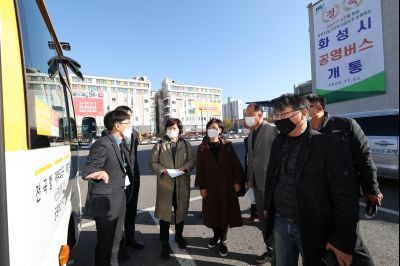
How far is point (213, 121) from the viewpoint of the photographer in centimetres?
351

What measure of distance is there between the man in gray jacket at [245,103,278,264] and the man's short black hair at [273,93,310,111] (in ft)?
3.34

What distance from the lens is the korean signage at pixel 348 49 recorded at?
12.1 meters

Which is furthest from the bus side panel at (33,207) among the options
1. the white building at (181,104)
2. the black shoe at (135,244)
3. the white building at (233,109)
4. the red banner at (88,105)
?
the white building at (233,109)

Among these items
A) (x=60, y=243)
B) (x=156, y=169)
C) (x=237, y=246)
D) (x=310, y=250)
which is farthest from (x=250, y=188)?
(x=60, y=243)

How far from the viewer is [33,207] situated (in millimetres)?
1259

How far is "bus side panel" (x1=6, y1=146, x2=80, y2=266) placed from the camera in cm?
109

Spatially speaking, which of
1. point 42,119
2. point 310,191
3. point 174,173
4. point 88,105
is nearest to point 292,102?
point 310,191

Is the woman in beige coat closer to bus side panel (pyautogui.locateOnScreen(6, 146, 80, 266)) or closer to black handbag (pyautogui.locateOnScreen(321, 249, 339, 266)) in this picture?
bus side panel (pyautogui.locateOnScreen(6, 146, 80, 266))

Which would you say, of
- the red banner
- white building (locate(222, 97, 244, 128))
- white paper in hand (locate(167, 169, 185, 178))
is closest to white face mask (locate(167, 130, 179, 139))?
white paper in hand (locate(167, 169, 185, 178))

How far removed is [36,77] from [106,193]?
4.34ft

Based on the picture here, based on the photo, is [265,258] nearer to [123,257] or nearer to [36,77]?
[123,257]

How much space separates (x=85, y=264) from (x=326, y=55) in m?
16.0

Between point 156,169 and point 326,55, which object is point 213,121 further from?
point 326,55

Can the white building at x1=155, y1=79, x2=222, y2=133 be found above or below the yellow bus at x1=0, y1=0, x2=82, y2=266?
above
